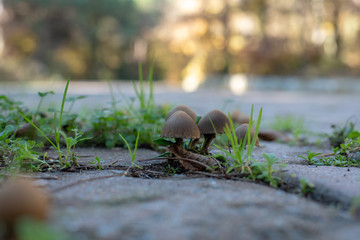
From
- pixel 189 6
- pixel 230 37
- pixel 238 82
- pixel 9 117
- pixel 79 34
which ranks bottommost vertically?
pixel 9 117

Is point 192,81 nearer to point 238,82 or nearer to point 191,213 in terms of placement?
point 238,82

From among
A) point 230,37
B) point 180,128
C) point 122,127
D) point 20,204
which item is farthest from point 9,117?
point 230,37

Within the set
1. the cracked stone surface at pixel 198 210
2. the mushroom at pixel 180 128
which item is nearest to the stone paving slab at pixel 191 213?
the cracked stone surface at pixel 198 210

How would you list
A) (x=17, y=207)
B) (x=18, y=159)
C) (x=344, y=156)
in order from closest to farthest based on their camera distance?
(x=17, y=207), (x=18, y=159), (x=344, y=156)

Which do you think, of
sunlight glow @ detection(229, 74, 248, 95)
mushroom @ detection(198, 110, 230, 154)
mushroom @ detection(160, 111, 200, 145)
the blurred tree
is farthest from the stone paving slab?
the blurred tree

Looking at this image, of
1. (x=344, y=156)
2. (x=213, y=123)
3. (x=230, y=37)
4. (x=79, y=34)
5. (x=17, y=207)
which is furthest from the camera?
(x=79, y=34)

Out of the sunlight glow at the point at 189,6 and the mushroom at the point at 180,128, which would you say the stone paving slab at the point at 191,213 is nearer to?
the mushroom at the point at 180,128
